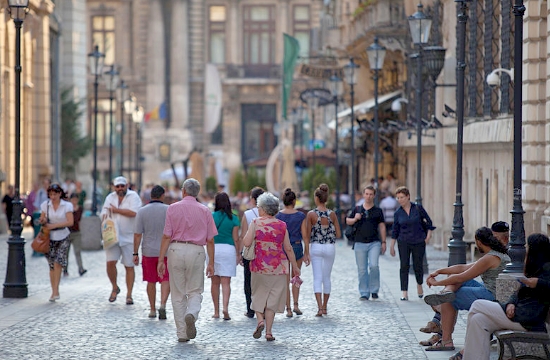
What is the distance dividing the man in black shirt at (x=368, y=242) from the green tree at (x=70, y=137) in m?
35.5

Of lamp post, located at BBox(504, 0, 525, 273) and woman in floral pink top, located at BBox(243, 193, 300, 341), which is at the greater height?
lamp post, located at BBox(504, 0, 525, 273)

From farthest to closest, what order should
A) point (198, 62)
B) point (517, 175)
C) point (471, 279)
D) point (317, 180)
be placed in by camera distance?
1. point (198, 62)
2. point (317, 180)
3. point (517, 175)
4. point (471, 279)

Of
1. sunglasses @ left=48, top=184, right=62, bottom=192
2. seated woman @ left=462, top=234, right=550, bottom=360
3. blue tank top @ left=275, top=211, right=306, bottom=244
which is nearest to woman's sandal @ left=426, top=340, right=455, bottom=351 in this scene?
seated woman @ left=462, top=234, right=550, bottom=360

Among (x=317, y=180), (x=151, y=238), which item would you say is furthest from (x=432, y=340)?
(x=317, y=180)

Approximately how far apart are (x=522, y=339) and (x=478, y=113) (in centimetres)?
1802

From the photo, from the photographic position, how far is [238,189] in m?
50.1

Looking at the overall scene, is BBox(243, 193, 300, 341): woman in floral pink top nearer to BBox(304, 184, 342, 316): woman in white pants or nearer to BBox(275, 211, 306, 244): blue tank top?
BBox(275, 211, 306, 244): blue tank top

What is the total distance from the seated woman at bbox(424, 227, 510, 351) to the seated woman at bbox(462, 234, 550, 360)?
119 centimetres

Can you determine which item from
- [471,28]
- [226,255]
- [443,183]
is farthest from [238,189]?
[226,255]

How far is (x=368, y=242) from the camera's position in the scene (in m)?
18.7

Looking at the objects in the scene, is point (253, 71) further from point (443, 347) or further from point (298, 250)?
point (443, 347)

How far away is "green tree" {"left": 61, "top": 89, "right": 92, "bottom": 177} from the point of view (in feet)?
175

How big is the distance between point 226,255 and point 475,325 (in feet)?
18.6

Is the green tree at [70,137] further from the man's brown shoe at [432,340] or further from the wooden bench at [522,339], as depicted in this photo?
the wooden bench at [522,339]
